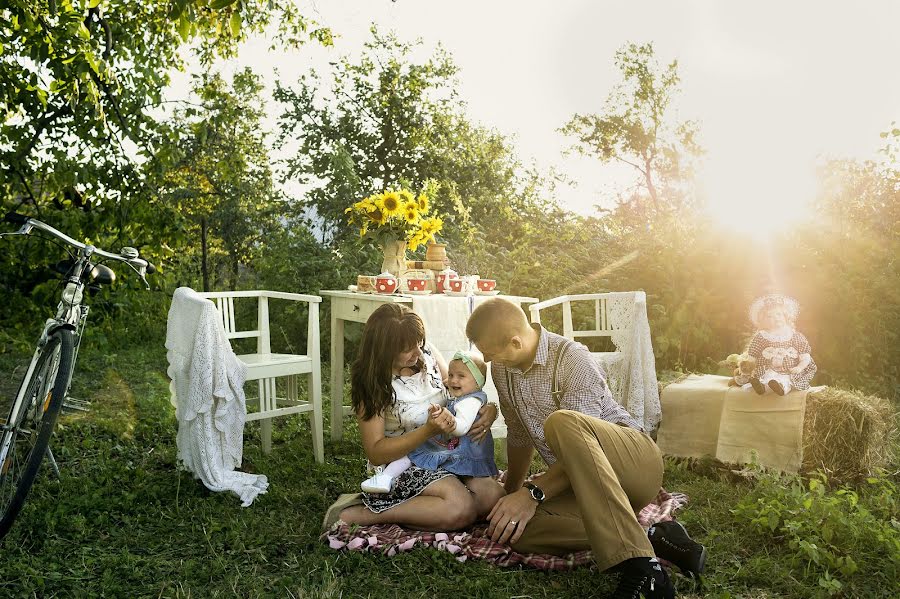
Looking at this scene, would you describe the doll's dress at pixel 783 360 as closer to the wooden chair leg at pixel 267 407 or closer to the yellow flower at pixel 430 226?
the yellow flower at pixel 430 226

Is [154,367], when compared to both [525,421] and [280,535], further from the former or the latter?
[525,421]

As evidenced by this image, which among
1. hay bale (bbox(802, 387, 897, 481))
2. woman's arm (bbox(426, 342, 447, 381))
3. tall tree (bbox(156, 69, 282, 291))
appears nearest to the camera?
woman's arm (bbox(426, 342, 447, 381))

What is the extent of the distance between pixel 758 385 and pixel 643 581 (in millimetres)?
1623

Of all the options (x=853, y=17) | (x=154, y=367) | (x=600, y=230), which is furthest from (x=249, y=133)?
(x=853, y=17)

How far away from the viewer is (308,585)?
238 cm

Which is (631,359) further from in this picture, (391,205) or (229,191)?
(229,191)

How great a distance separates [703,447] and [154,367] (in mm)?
4339

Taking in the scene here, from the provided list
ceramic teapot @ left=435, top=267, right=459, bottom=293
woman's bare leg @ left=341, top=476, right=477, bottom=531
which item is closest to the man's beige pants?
woman's bare leg @ left=341, top=476, right=477, bottom=531

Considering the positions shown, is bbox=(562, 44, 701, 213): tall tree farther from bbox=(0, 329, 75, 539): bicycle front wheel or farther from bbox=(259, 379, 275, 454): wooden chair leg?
bbox=(0, 329, 75, 539): bicycle front wheel

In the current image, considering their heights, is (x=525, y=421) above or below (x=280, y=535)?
above

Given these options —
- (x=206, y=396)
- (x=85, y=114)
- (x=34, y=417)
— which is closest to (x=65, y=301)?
(x=34, y=417)

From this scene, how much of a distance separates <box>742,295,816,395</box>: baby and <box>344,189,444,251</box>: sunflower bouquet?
5.51ft

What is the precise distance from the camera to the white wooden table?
3668 mm

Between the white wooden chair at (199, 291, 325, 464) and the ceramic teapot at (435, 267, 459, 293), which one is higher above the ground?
the ceramic teapot at (435, 267, 459, 293)
